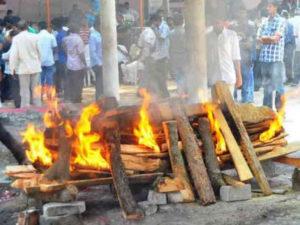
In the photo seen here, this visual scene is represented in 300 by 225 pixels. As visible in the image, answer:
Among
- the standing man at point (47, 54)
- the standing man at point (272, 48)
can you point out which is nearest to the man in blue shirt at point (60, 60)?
the standing man at point (47, 54)

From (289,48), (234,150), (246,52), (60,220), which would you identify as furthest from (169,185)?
(289,48)

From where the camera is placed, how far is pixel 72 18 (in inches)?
685

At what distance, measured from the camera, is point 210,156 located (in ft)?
21.0

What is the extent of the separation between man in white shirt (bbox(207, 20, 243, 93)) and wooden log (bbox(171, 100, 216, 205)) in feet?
14.9

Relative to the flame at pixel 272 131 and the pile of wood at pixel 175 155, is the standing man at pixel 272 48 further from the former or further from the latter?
the pile of wood at pixel 175 155

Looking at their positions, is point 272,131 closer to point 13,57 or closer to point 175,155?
point 175,155

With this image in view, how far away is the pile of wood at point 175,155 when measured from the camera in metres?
5.97

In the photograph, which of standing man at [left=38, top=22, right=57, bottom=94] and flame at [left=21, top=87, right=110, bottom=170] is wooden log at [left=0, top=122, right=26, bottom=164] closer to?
flame at [left=21, top=87, right=110, bottom=170]

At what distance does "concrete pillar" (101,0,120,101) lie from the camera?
13672 mm

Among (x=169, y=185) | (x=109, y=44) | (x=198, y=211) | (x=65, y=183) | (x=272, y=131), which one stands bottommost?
(x=198, y=211)

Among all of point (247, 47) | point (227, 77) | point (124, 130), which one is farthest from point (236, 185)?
point (247, 47)

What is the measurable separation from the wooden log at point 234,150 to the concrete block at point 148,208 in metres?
0.93

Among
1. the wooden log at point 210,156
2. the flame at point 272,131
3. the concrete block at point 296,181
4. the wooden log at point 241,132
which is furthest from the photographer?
the flame at point 272,131

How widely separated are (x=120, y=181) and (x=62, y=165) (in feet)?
1.83
